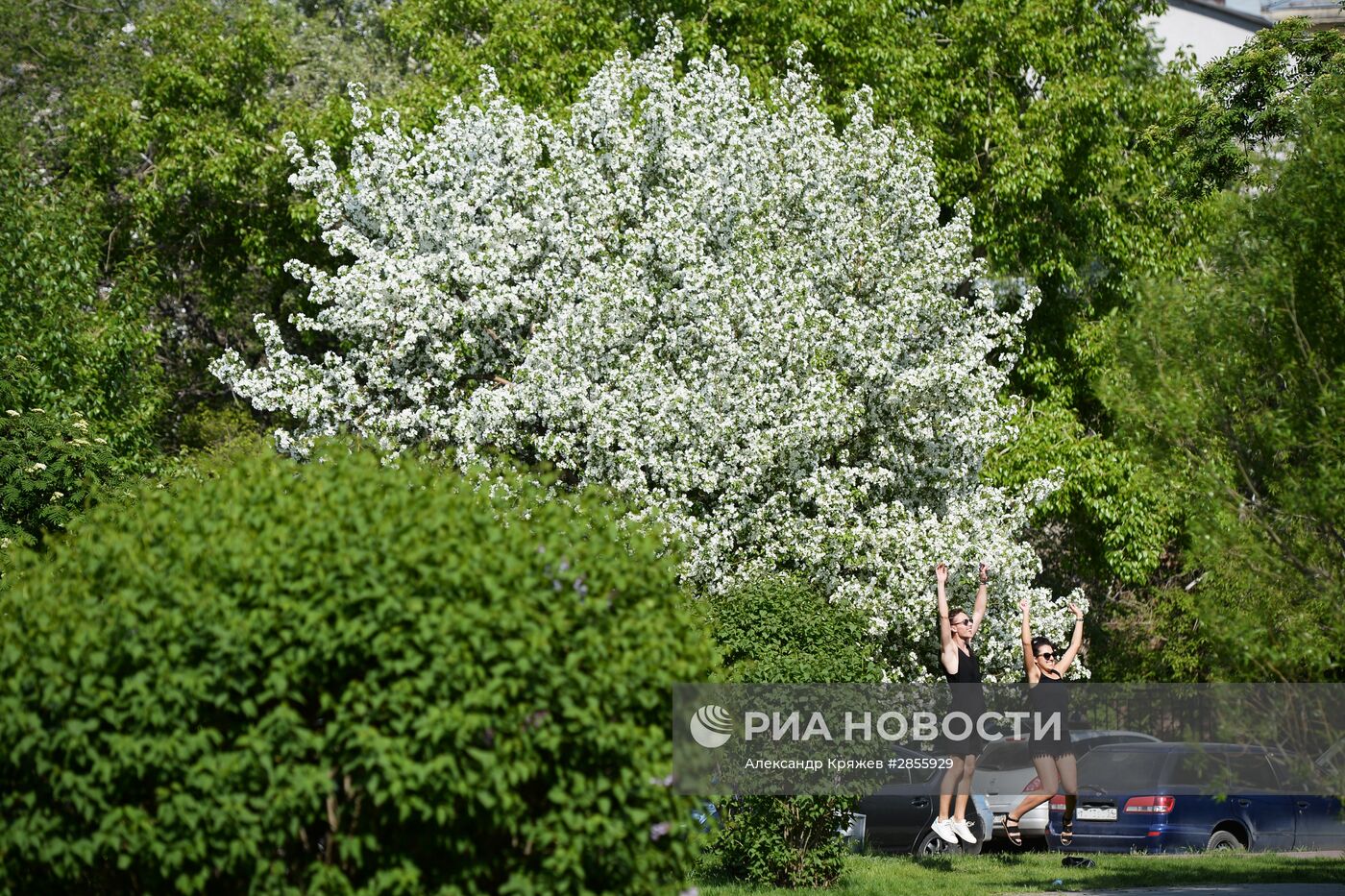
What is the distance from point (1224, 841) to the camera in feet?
51.5

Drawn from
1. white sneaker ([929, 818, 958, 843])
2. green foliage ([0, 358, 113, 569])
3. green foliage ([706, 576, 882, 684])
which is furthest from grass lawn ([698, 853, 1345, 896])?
green foliage ([0, 358, 113, 569])

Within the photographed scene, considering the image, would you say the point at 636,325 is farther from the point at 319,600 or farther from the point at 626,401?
the point at 319,600

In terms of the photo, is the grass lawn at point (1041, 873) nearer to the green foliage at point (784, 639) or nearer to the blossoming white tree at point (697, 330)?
the green foliage at point (784, 639)

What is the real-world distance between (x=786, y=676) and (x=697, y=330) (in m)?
4.90

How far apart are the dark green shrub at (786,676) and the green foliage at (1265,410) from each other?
289 centimetres

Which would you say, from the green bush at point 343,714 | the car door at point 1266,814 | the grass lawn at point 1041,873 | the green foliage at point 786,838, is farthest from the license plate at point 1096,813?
the green bush at point 343,714

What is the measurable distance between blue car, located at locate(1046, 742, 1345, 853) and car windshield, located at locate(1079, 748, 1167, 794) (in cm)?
1

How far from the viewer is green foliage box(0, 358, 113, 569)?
14906 mm

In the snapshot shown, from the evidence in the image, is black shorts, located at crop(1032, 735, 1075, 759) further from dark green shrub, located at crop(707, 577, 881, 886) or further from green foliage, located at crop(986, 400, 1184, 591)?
green foliage, located at crop(986, 400, 1184, 591)

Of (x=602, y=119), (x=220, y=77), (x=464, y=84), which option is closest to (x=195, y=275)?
(x=220, y=77)

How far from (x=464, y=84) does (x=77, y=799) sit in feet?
54.4

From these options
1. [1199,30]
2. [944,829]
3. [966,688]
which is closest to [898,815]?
[944,829]

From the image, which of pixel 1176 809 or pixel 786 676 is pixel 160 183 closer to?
pixel 786 676

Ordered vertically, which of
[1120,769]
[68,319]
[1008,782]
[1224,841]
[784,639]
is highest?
[68,319]
